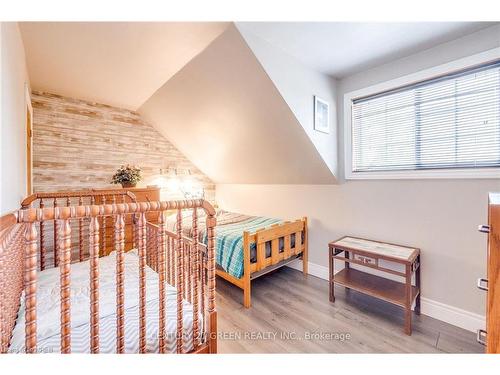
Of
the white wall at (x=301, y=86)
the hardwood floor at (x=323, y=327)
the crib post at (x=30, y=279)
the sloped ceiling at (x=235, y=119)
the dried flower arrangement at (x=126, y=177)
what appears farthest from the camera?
the dried flower arrangement at (x=126, y=177)

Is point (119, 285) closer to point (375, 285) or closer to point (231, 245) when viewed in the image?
point (231, 245)

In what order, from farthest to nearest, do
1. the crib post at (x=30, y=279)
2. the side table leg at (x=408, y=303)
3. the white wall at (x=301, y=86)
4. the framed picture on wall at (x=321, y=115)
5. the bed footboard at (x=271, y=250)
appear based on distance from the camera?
1. the framed picture on wall at (x=321, y=115)
2. the bed footboard at (x=271, y=250)
3. the white wall at (x=301, y=86)
4. the side table leg at (x=408, y=303)
5. the crib post at (x=30, y=279)

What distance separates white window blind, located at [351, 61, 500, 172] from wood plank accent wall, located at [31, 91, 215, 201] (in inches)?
124

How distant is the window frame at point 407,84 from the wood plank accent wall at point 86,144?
2.98 metres

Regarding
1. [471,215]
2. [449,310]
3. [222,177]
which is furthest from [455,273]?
[222,177]

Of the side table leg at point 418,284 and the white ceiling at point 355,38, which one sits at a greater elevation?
the white ceiling at point 355,38

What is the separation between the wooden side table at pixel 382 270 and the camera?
1.85 meters

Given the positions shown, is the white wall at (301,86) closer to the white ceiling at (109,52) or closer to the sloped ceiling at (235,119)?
the sloped ceiling at (235,119)

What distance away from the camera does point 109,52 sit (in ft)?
6.76

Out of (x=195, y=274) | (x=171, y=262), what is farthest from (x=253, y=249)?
(x=195, y=274)

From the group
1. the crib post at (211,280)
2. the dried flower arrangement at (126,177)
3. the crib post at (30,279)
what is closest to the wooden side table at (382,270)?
the crib post at (211,280)

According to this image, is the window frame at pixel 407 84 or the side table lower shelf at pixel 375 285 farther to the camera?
the side table lower shelf at pixel 375 285

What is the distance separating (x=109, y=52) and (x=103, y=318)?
2163mm
